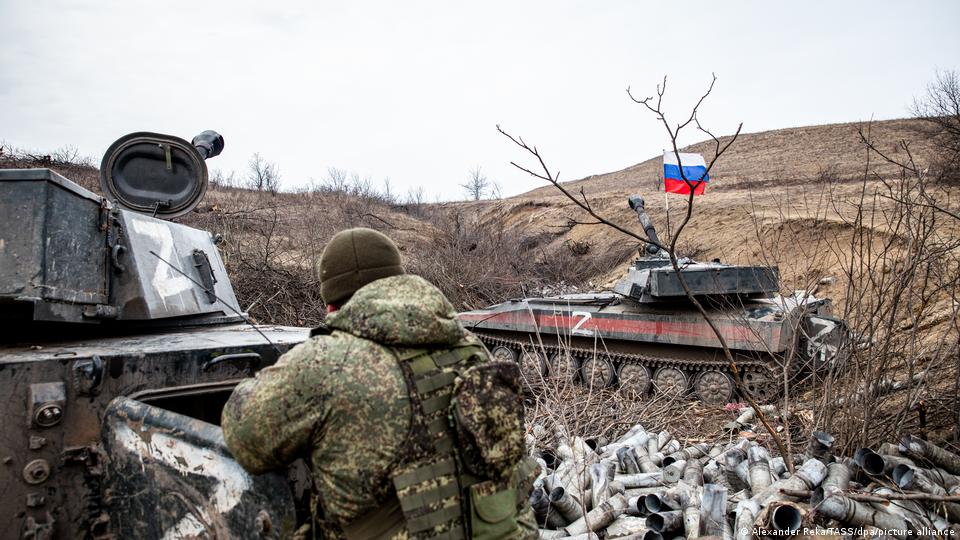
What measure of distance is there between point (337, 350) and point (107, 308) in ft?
7.02

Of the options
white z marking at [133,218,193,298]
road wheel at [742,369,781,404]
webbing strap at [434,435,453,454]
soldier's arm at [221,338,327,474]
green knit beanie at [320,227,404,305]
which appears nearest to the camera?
soldier's arm at [221,338,327,474]

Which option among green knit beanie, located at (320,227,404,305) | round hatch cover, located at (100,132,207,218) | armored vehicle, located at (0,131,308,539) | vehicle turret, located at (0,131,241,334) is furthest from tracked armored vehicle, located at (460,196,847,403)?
green knit beanie, located at (320,227,404,305)

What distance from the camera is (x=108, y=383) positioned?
9.30 feet

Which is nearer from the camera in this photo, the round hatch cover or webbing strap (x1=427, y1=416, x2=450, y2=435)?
webbing strap (x1=427, y1=416, x2=450, y2=435)

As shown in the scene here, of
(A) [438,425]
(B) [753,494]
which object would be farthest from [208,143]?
(B) [753,494]

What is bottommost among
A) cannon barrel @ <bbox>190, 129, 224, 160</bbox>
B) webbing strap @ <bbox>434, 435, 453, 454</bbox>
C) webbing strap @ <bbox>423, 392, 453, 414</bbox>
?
webbing strap @ <bbox>434, 435, 453, 454</bbox>

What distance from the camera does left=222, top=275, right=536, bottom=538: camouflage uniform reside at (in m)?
1.86

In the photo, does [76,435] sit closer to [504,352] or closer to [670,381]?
[670,381]

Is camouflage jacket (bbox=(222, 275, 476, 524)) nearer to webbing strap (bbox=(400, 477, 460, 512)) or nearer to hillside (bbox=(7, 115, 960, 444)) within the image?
webbing strap (bbox=(400, 477, 460, 512))

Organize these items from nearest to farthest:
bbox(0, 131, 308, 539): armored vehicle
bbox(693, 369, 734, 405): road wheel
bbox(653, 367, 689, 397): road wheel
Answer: bbox(0, 131, 308, 539): armored vehicle
bbox(693, 369, 734, 405): road wheel
bbox(653, 367, 689, 397): road wheel

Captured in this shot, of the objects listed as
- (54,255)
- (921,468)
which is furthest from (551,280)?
(54,255)

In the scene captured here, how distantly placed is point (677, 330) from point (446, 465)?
293 inches

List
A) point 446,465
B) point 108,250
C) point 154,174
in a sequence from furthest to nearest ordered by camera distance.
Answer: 1. point 154,174
2. point 108,250
3. point 446,465

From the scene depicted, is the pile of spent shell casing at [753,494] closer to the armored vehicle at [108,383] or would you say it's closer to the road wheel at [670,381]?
the armored vehicle at [108,383]
